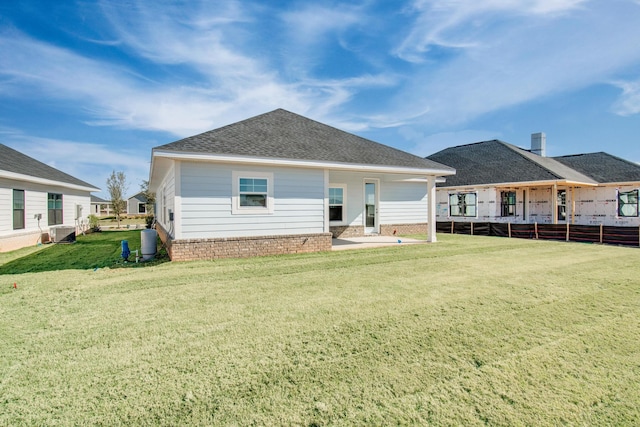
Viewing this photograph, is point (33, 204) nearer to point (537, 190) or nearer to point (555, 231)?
point (555, 231)

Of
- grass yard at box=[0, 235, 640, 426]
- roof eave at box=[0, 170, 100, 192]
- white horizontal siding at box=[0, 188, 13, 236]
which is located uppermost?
roof eave at box=[0, 170, 100, 192]

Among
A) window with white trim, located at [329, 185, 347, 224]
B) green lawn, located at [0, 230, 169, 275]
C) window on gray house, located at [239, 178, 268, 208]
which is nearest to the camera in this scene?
green lawn, located at [0, 230, 169, 275]

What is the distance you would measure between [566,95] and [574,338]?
24.9m

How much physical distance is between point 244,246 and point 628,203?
21.4 m

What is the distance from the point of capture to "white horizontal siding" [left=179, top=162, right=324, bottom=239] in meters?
8.77

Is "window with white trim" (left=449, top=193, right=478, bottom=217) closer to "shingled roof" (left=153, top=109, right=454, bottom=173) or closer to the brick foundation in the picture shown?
"shingled roof" (left=153, top=109, right=454, bottom=173)

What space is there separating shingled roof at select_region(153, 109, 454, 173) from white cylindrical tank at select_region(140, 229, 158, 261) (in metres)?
2.73

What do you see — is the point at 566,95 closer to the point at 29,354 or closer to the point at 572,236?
the point at 572,236

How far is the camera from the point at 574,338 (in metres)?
3.68

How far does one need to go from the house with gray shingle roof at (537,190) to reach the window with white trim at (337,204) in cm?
950

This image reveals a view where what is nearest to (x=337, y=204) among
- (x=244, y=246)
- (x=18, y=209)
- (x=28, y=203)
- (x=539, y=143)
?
(x=244, y=246)

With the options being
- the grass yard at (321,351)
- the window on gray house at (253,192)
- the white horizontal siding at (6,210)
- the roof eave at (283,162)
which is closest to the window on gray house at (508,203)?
the roof eave at (283,162)

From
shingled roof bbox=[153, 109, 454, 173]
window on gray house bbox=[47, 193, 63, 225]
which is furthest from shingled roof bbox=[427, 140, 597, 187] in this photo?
window on gray house bbox=[47, 193, 63, 225]

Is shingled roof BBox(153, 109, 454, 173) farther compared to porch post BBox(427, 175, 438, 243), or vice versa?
porch post BBox(427, 175, 438, 243)
